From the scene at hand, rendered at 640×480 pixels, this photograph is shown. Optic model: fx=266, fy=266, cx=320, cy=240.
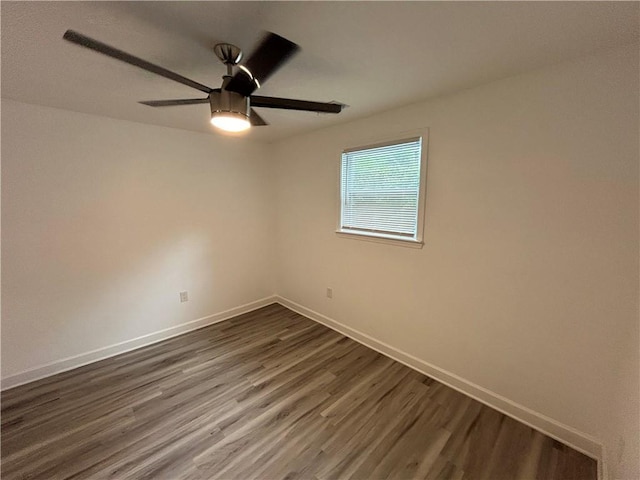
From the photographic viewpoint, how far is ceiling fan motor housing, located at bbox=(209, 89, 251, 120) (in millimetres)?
1299

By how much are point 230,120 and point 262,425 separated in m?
1.92

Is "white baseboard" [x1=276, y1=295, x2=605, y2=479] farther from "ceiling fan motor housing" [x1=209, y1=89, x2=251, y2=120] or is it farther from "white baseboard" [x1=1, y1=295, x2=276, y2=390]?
"ceiling fan motor housing" [x1=209, y1=89, x2=251, y2=120]

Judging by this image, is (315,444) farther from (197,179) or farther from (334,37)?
(197,179)

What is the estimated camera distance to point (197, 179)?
9.91 feet

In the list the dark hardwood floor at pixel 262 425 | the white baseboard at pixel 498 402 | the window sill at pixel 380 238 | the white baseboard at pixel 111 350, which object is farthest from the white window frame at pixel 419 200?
the white baseboard at pixel 111 350

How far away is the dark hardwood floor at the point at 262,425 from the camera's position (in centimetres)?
153

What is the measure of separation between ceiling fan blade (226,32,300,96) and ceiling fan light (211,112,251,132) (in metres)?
0.11

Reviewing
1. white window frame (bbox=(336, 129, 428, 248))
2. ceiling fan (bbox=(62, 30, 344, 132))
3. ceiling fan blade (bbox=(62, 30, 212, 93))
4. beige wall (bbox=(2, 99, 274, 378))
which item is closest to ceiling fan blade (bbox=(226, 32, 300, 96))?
ceiling fan (bbox=(62, 30, 344, 132))

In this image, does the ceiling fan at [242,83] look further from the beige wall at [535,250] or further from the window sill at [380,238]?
→ the window sill at [380,238]

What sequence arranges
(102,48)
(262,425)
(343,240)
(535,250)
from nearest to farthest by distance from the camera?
(102,48) < (535,250) < (262,425) < (343,240)

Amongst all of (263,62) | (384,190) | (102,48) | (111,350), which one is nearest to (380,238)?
(384,190)

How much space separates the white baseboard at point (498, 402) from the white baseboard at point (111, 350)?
1561 mm

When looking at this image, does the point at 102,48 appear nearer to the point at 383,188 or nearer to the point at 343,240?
the point at 383,188

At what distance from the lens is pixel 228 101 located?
1.30 m
